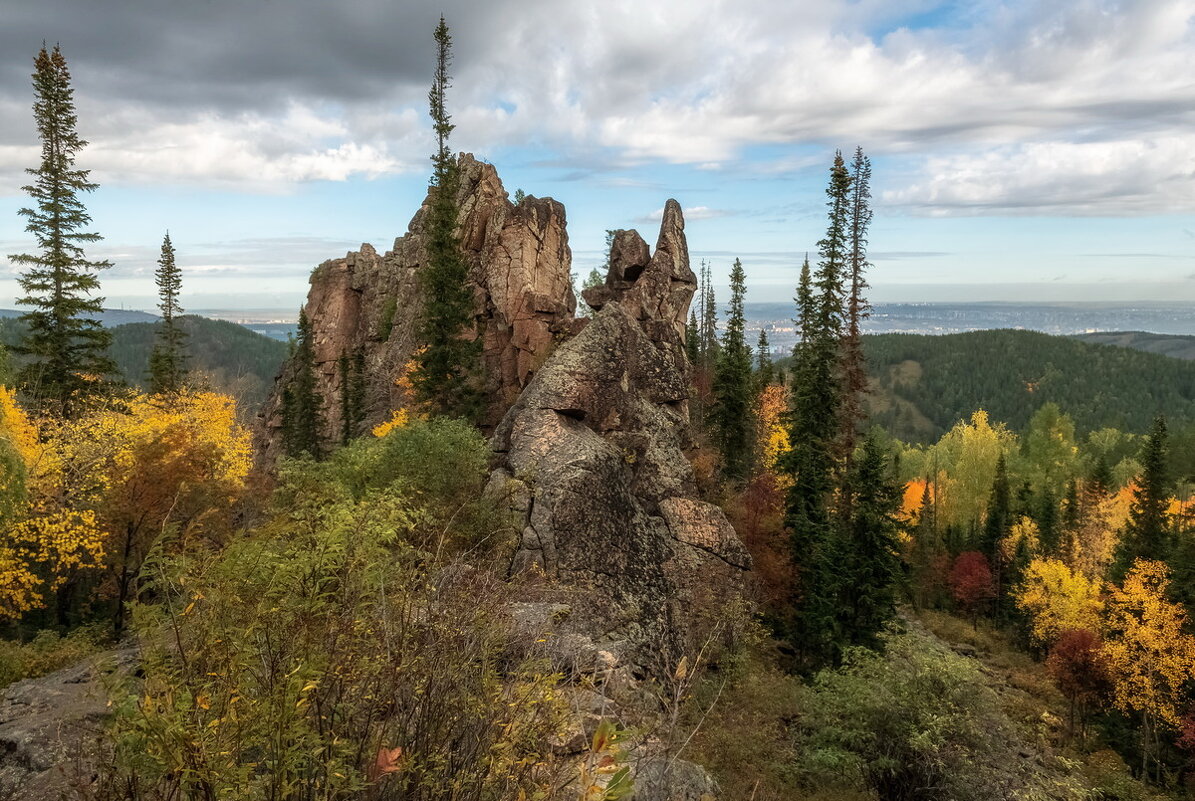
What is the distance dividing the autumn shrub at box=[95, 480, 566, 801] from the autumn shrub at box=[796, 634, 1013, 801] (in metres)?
14.2

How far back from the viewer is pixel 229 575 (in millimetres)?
4457

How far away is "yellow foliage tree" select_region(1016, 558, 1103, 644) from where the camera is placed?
4434cm

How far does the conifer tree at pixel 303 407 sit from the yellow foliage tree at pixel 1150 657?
5071 cm

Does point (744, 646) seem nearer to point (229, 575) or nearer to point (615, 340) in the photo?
point (615, 340)

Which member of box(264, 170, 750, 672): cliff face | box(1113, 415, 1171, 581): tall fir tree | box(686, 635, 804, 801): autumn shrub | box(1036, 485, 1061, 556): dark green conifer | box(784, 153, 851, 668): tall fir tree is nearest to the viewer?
box(686, 635, 804, 801): autumn shrub

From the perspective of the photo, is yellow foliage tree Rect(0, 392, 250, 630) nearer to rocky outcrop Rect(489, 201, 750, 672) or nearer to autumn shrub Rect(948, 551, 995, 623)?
rocky outcrop Rect(489, 201, 750, 672)

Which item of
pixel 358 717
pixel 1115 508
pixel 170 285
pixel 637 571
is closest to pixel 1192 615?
pixel 1115 508

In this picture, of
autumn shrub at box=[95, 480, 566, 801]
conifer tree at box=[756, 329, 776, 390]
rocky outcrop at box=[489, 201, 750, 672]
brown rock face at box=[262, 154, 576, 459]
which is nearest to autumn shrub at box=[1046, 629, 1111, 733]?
rocky outcrop at box=[489, 201, 750, 672]

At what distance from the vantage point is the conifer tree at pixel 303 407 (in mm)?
53344

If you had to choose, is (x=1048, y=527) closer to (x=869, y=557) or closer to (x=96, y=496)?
(x=869, y=557)

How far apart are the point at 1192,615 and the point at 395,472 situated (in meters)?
40.3

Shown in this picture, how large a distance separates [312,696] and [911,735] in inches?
691

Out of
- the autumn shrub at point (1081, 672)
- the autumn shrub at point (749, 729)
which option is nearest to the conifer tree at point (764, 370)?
the autumn shrub at point (1081, 672)

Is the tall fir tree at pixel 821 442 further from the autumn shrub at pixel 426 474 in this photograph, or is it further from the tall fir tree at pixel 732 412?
the autumn shrub at pixel 426 474
